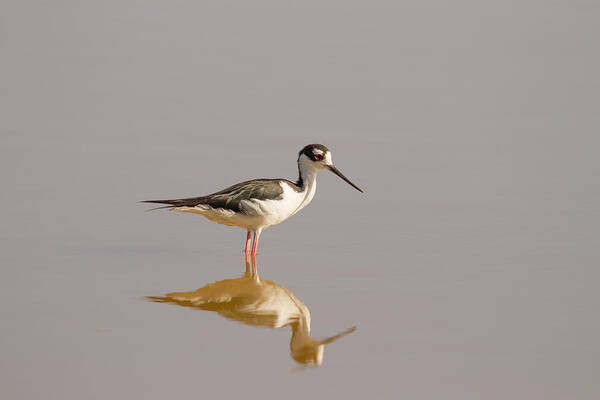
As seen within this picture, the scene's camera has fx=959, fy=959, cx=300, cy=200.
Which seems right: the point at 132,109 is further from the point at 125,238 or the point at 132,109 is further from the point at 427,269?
the point at 427,269

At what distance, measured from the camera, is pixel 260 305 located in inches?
378

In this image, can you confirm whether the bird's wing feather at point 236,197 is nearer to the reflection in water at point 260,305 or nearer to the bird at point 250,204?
the bird at point 250,204

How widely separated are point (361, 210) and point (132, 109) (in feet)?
28.3

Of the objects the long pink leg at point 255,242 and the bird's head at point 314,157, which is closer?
the long pink leg at point 255,242

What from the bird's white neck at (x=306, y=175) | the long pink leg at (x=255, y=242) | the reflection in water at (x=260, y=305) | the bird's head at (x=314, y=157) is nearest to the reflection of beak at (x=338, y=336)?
the reflection in water at (x=260, y=305)

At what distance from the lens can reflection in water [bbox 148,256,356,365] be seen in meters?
8.36

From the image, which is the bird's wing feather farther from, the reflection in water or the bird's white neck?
the reflection in water

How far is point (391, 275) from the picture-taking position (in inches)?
415

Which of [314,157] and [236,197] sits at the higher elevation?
[314,157]

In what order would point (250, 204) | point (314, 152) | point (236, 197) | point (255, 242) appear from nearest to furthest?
point (250, 204), point (236, 197), point (255, 242), point (314, 152)

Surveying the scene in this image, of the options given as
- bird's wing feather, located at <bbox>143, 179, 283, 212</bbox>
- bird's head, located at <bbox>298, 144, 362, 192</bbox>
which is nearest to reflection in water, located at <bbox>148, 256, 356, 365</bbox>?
bird's wing feather, located at <bbox>143, 179, 283, 212</bbox>

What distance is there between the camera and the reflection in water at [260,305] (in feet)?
27.4

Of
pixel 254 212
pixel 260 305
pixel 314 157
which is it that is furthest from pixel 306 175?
pixel 260 305

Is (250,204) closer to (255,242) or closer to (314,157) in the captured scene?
(255,242)
